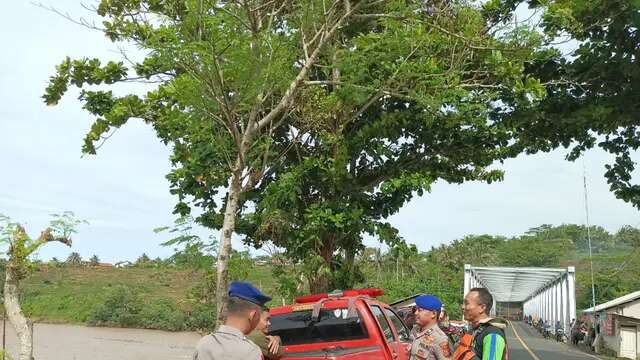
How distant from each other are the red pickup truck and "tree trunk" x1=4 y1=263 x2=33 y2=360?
3.27 meters

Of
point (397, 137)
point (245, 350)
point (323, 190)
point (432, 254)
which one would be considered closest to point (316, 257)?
point (323, 190)

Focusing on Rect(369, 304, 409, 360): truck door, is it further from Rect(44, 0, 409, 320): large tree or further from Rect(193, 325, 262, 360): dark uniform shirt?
Rect(193, 325, 262, 360): dark uniform shirt

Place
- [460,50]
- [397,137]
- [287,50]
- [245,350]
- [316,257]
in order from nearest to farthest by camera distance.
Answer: [245,350], [287,50], [460,50], [316,257], [397,137]

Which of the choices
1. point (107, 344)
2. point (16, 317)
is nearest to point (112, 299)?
point (107, 344)

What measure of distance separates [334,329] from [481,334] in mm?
3326

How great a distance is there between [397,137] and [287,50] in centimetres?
639

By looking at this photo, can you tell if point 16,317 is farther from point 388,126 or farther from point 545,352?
point 545,352

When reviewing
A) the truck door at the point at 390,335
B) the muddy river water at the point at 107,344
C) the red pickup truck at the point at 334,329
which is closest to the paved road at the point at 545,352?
the truck door at the point at 390,335

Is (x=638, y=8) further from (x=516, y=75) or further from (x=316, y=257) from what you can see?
(x=316, y=257)

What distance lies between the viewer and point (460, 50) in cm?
1043

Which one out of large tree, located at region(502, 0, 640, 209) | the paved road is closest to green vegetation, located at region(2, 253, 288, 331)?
the paved road

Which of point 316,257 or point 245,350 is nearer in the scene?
point 245,350

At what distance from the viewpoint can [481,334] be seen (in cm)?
418

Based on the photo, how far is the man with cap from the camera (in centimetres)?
525
